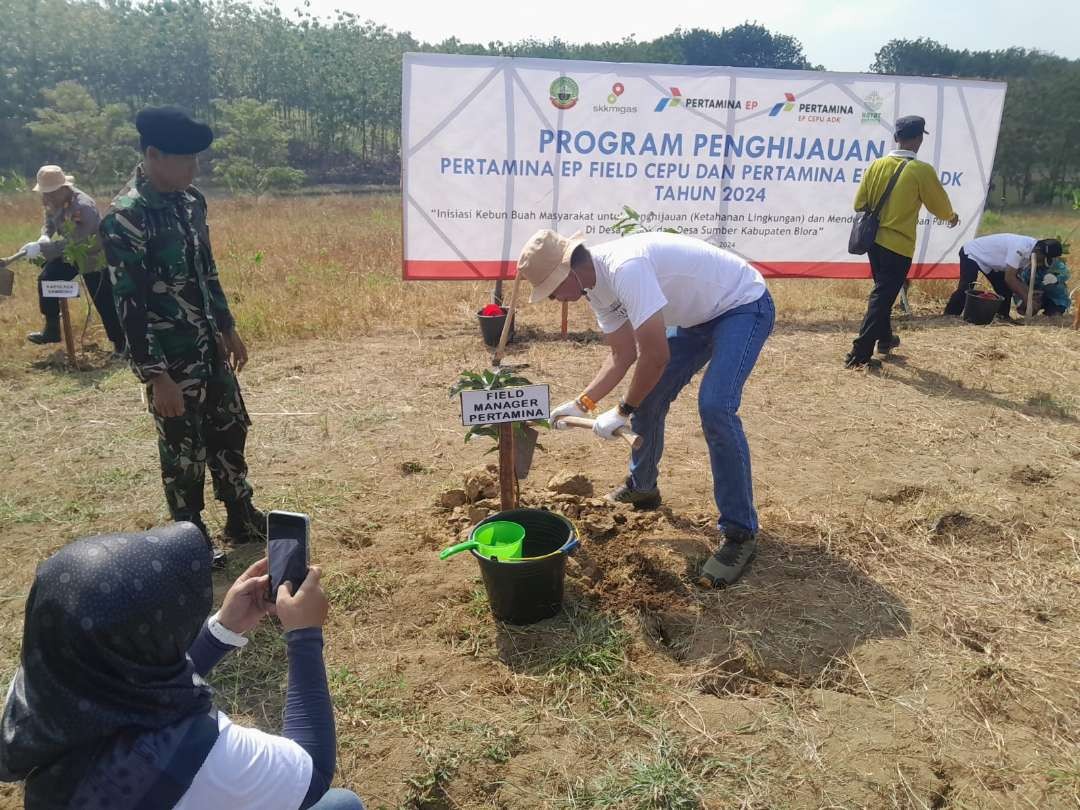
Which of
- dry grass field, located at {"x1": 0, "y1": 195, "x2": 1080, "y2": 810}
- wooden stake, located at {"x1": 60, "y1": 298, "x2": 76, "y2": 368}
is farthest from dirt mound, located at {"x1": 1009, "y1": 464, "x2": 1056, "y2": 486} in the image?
wooden stake, located at {"x1": 60, "y1": 298, "x2": 76, "y2": 368}

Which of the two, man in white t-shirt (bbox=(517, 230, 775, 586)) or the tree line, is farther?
the tree line

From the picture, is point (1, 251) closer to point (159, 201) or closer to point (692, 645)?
point (159, 201)

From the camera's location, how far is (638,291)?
2781 mm

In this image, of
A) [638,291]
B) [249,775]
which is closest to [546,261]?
[638,291]

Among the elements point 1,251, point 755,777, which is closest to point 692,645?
point 755,777

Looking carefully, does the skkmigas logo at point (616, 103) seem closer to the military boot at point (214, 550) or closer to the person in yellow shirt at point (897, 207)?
the person in yellow shirt at point (897, 207)

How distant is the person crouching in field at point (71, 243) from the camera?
20.1 feet

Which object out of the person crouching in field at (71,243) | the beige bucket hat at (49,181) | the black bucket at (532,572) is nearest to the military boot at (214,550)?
the black bucket at (532,572)

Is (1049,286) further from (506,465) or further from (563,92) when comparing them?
(506,465)

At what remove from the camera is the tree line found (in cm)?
3538

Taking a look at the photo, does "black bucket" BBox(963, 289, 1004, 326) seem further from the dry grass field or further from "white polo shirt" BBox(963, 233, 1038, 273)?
the dry grass field

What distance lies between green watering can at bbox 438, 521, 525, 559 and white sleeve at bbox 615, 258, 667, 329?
0.96 m

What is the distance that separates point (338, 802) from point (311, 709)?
0.94 ft

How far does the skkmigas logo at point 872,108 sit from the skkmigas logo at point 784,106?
2.93 feet
